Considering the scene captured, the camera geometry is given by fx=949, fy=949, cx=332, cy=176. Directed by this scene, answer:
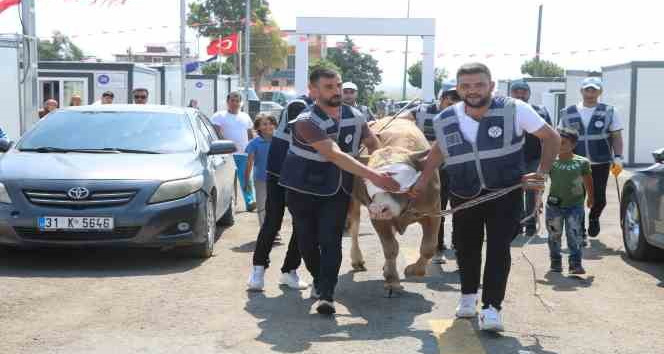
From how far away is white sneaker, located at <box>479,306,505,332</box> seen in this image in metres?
5.98

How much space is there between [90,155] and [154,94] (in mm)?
19954

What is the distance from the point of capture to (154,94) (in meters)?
28.7

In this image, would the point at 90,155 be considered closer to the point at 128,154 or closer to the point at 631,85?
the point at 128,154

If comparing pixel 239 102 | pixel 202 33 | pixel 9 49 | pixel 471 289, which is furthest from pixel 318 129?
pixel 202 33

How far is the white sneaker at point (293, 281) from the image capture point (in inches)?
302

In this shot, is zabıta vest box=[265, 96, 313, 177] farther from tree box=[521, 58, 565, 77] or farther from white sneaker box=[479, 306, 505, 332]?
tree box=[521, 58, 565, 77]

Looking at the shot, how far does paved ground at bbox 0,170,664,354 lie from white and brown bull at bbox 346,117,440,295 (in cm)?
32

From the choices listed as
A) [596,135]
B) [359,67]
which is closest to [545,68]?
[359,67]

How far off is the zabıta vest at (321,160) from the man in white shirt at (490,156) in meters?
0.80

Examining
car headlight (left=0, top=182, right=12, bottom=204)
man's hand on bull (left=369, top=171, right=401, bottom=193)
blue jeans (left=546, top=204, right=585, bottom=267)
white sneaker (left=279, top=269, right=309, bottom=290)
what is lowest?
white sneaker (left=279, top=269, right=309, bottom=290)

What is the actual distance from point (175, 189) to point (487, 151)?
360 centimetres

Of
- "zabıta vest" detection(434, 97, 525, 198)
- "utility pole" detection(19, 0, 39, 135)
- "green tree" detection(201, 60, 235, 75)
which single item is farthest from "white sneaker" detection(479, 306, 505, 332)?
"green tree" detection(201, 60, 235, 75)

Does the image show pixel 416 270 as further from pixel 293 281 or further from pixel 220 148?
pixel 220 148

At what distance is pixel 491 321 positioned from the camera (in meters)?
5.98
